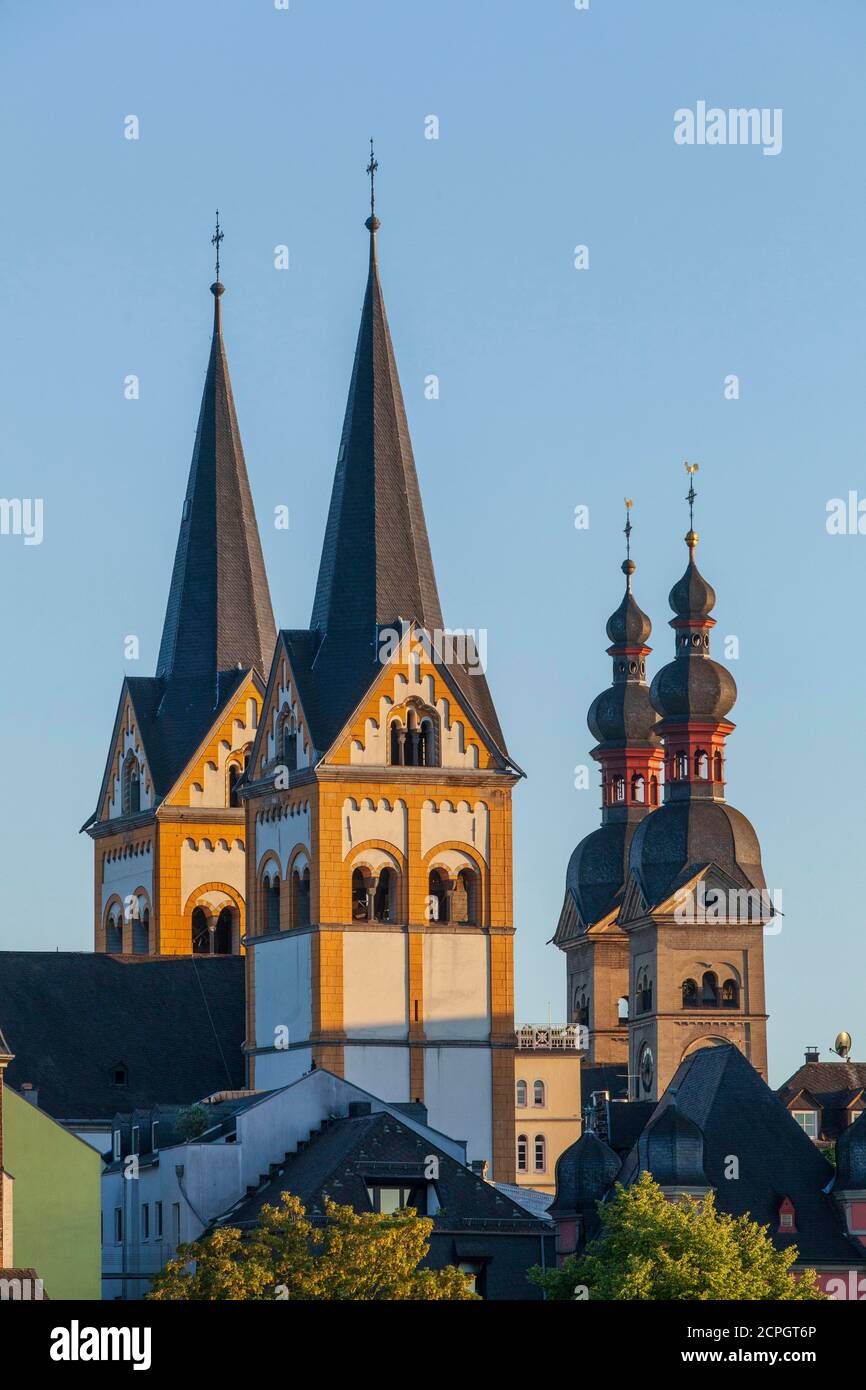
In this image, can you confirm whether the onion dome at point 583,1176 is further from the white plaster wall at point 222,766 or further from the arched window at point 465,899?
the white plaster wall at point 222,766

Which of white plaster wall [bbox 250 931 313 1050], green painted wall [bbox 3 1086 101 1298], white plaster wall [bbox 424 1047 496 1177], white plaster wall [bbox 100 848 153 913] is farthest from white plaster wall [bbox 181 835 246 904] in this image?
green painted wall [bbox 3 1086 101 1298]

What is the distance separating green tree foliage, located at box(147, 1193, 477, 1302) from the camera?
197 ft

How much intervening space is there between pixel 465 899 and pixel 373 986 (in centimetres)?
364

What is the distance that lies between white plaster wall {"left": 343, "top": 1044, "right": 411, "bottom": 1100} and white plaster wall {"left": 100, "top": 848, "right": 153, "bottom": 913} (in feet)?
43.0

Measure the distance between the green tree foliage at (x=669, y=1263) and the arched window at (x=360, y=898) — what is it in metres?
20.7

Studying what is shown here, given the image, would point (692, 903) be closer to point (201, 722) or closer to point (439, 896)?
point (201, 722)

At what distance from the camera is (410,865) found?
89.7 m

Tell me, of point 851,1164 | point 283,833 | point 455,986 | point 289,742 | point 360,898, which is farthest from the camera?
point 283,833

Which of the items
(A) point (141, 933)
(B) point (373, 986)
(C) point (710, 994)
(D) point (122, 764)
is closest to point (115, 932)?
(A) point (141, 933)

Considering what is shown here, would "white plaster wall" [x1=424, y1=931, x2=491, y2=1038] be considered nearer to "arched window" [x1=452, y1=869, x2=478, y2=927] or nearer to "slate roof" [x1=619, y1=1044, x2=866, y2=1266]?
"arched window" [x1=452, y1=869, x2=478, y2=927]

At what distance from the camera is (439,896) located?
90.4 meters

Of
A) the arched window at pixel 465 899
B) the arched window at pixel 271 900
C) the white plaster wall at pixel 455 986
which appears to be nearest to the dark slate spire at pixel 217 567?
the arched window at pixel 271 900

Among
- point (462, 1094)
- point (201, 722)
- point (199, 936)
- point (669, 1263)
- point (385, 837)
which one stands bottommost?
point (669, 1263)
